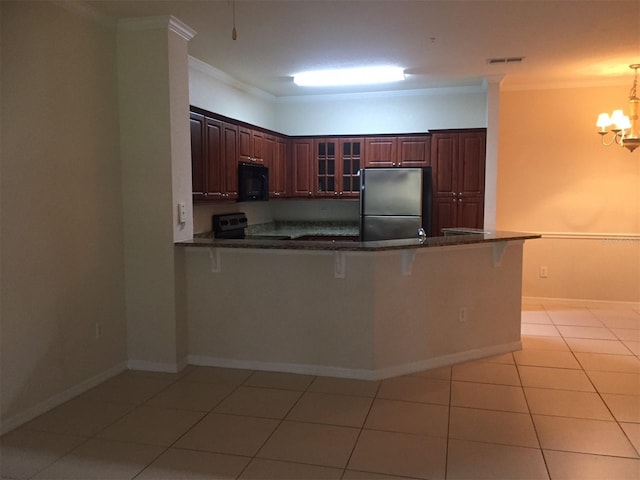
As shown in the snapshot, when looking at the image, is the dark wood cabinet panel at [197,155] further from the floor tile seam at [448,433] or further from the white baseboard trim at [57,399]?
the floor tile seam at [448,433]

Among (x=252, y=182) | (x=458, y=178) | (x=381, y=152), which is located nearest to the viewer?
(x=252, y=182)

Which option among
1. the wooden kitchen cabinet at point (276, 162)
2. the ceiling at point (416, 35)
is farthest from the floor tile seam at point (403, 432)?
the wooden kitchen cabinet at point (276, 162)

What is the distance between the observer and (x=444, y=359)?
3855 millimetres

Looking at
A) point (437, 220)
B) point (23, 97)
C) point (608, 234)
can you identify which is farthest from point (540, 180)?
point (23, 97)

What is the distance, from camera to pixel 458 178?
18.7 feet

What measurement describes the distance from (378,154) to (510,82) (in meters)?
1.69

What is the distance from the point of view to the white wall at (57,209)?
2.81m

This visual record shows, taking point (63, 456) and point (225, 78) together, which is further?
point (225, 78)

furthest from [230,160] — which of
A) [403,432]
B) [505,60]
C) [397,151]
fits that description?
[403,432]

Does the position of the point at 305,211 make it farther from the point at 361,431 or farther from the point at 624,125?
the point at 361,431

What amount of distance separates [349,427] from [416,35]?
2.96 m

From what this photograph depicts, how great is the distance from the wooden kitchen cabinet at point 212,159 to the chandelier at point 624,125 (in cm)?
383

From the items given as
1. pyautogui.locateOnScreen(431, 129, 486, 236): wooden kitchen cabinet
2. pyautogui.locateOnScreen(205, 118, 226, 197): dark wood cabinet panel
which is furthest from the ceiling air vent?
pyautogui.locateOnScreen(205, 118, 226, 197): dark wood cabinet panel

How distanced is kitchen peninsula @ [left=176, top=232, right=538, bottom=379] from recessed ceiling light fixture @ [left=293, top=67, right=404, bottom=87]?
2134mm
